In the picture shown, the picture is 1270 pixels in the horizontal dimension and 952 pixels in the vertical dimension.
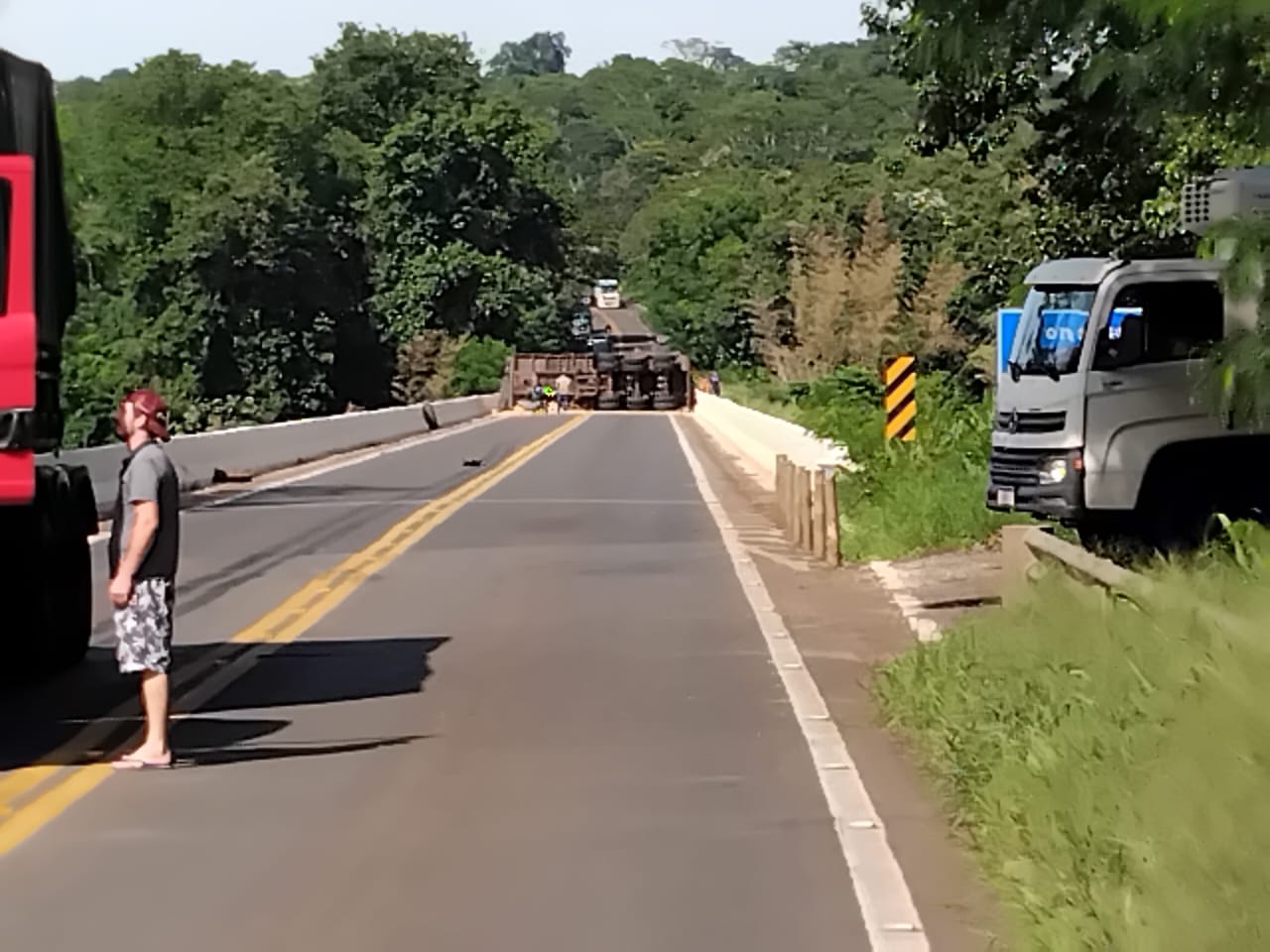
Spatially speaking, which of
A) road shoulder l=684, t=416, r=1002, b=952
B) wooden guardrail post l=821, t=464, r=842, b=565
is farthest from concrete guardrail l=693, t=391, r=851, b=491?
wooden guardrail post l=821, t=464, r=842, b=565

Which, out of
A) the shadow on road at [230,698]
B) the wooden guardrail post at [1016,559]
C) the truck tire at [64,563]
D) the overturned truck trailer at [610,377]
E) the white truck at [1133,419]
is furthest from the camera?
the overturned truck trailer at [610,377]

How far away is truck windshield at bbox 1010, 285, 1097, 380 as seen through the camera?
722 inches

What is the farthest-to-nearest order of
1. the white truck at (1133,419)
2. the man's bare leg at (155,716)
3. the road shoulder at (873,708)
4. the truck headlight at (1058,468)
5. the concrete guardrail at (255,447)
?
the concrete guardrail at (255,447) < the truck headlight at (1058,468) < the white truck at (1133,419) < the man's bare leg at (155,716) < the road shoulder at (873,708)

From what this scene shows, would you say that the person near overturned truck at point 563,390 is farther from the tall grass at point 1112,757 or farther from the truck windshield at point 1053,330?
the tall grass at point 1112,757

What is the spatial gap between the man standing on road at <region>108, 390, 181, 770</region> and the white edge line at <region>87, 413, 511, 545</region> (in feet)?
15.5

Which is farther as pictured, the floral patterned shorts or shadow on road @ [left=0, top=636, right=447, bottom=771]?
shadow on road @ [left=0, top=636, right=447, bottom=771]

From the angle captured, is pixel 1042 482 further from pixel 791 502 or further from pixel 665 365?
pixel 665 365

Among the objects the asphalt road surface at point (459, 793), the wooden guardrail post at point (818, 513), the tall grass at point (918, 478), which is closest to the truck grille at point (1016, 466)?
the asphalt road surface at point (459, 793)

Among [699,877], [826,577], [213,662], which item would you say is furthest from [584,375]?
[699,877]

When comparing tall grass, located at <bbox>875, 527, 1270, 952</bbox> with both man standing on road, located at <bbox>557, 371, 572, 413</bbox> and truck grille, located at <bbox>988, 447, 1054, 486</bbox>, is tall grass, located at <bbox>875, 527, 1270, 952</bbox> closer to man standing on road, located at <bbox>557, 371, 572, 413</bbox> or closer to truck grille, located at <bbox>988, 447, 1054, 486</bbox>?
truck grille, located at <bbox>988, 447, 1054, 486</bbox>

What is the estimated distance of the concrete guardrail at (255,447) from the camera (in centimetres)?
3062

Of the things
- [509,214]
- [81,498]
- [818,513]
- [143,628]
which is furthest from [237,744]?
[509,214]

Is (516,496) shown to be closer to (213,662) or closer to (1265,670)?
(213,662)

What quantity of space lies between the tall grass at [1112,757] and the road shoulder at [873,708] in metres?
0.14
